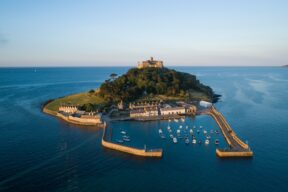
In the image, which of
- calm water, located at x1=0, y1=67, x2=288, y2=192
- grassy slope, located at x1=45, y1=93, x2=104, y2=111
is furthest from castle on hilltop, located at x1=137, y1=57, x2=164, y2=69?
calm water, located at x1=0, y1=67, x2=288, y2=192

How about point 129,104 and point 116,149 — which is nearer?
point 116,149

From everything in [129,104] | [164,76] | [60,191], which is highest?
[164,76]

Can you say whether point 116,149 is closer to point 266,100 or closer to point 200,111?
point 200,111

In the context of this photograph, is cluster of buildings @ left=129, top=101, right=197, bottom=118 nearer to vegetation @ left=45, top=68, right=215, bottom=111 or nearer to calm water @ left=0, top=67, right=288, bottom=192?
calm water @ left=0, top=67, right=288, bottom=192

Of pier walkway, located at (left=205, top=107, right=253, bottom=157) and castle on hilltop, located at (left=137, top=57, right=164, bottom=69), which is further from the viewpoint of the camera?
castle on hilltop, located at (left=137, top=57, right=164, bottom=69)

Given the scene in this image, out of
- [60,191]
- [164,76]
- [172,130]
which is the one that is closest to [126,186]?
[60,191]

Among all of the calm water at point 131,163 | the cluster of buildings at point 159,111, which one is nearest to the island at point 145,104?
the cluster of buildings at point 159,111

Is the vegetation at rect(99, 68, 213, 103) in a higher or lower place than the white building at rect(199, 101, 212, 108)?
higher

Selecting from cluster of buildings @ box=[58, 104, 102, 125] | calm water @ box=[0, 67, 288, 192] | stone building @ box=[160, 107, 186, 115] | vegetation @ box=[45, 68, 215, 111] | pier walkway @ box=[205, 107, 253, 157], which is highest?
vegetation @ box=[45, 68, 215, 111]
